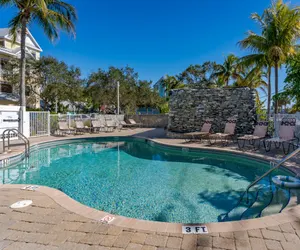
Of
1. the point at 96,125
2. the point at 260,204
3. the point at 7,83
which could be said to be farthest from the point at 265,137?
the point at 7,83

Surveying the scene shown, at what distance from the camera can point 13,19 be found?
9789 mm

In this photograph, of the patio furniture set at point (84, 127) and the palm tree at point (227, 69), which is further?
the palm tree at point (227, 69)

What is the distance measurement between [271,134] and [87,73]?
1866 cm

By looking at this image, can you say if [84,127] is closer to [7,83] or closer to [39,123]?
[39,123]

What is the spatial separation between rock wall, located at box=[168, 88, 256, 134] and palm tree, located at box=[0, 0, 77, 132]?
6871 mm

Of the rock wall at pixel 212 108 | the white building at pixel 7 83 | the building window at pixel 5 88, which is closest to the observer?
the rock wall at pixel 212 108

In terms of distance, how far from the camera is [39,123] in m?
11.0

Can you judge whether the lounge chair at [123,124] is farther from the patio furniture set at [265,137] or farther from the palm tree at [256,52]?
the palm tree at [256,52]

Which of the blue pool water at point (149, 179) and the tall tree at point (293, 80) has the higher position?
the tall tree at point (293, 80)

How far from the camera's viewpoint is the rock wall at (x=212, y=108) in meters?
10.4

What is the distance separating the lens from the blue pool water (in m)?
3.62

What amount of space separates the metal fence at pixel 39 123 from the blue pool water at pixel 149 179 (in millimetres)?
2779

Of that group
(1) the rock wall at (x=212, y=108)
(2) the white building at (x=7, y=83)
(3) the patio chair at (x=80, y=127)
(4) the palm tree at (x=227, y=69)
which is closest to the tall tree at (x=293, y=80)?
(1) the rock wall at (x=212, y=108)

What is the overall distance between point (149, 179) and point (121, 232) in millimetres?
2962
